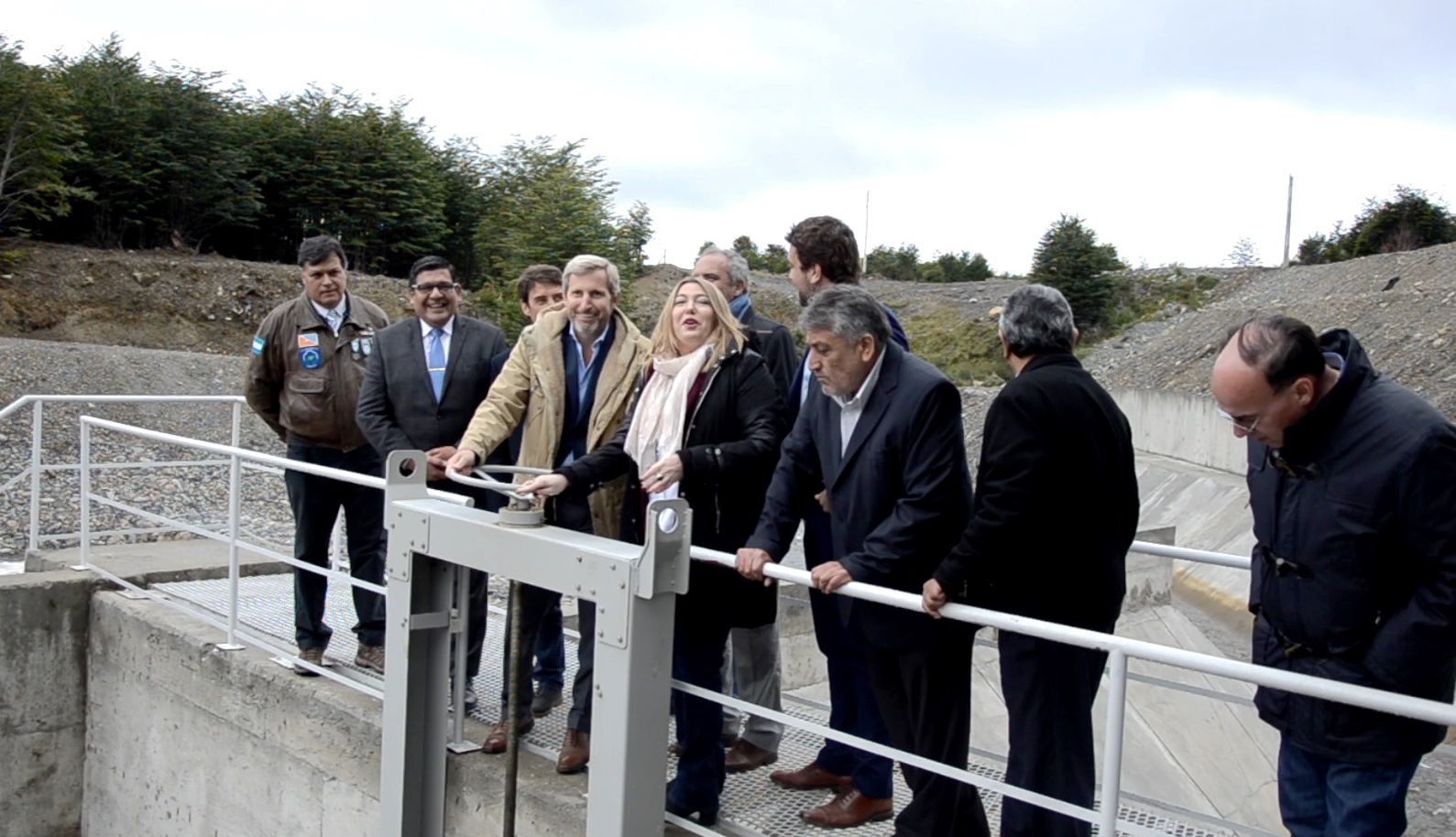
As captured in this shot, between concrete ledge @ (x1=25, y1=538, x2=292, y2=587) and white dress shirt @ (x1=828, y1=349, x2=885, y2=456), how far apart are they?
443 centimetres

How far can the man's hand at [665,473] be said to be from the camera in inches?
137

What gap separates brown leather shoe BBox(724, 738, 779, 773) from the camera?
13.5 feet

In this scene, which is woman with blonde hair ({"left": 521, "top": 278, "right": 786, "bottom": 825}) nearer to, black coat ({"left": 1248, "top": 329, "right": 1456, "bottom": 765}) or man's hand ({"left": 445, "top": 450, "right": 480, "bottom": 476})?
man's hand ({"left": 445, "top": 450, "right": 480, "bottom": 476})

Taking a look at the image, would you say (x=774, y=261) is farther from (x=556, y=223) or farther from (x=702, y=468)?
(x=702, y=468)

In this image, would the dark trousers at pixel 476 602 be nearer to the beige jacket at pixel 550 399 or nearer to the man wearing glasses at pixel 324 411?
the beige jacket at pixel 550 399

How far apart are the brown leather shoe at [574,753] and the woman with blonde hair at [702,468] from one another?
0.35 meters

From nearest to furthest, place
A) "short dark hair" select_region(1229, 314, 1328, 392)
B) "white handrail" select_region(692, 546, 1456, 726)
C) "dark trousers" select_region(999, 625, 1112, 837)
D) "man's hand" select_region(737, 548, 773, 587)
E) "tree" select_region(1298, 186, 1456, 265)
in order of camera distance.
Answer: "white handrail" select_region(692, 546, 1456, 726), "short dark hair" select_region(1229, 314, 1328, 392), "dark trousers" select_region(999, 625, 1112, 837), "man's hand" select_region(737, 548, 773, 587), "tree" select_region(1298, 186, 1456, 265)

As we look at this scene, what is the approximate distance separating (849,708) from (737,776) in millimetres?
527

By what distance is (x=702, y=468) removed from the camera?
138 inches

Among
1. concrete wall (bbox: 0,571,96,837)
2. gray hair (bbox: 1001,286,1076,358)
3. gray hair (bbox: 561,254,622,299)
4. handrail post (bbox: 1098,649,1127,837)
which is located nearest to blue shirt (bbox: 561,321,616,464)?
gray hair (bbox: 561,254,622,299)

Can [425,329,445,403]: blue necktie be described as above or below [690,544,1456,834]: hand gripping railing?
above

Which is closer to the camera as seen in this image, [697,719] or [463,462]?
[697,719]

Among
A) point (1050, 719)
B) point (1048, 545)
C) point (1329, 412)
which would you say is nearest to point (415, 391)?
point (1048, 545)

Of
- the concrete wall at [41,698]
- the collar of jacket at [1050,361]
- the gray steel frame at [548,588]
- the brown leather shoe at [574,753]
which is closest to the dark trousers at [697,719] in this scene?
the gray steel frame at [548,588]
